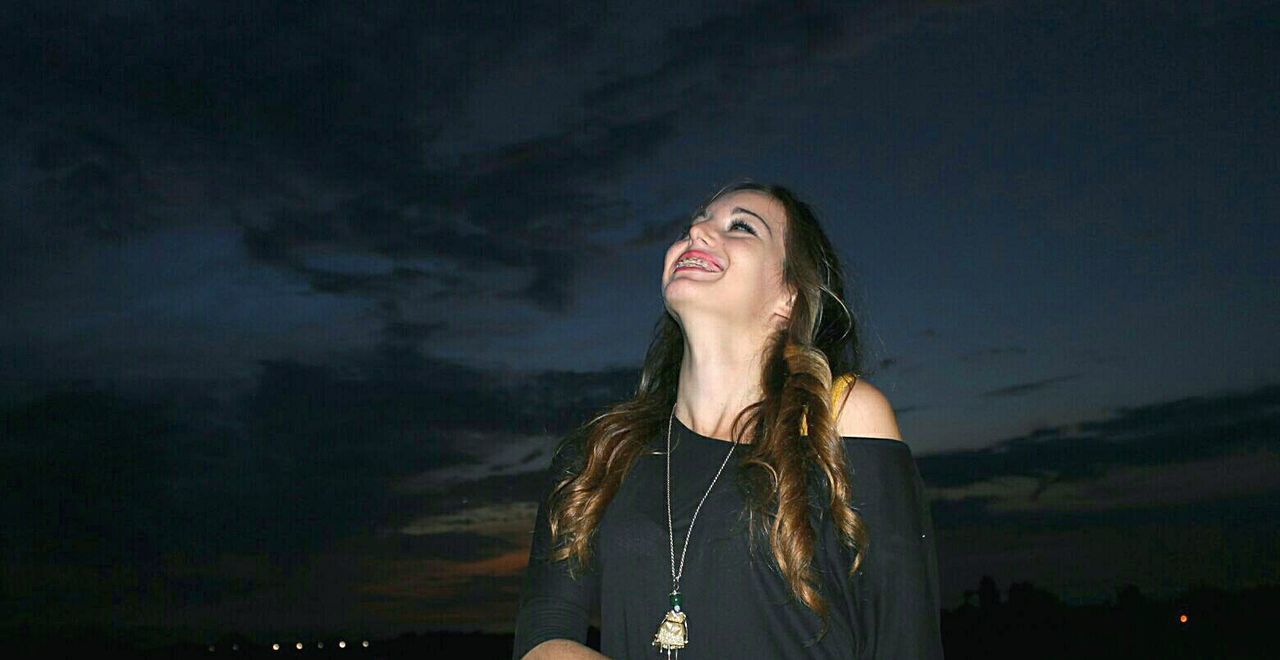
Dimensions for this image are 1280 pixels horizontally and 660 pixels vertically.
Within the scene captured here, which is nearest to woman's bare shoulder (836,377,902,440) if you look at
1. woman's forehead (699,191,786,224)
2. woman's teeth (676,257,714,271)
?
woman's teeth (676,257,714,271)

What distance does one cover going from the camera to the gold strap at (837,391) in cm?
338

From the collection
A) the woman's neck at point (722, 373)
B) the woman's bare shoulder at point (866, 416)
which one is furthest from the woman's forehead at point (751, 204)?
the woman's bare shoulder at point (866, 416)

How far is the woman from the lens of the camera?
3139mm

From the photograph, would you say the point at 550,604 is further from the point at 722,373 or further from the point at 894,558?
the point at 894,558

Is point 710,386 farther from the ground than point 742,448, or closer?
farther from the ground

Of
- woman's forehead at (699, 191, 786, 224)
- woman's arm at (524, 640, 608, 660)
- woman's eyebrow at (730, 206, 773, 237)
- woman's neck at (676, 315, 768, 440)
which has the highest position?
woman's forehead at (699, 191, 786, 224)

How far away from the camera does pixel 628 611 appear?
3.33 meters

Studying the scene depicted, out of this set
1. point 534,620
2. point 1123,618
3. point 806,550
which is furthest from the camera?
point 1123,618

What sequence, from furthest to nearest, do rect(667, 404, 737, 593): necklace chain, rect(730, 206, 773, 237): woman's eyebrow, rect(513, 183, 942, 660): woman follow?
rect(730, 206, 773, 237): woman's eyebrow → rect(667, 404, 737, 593): necklace chain → rect(513, 183, 942, 660): woman

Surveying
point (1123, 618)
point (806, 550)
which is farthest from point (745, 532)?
point (1123, 618)

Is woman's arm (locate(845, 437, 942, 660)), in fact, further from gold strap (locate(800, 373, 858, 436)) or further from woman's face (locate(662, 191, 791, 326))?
woman's face (locate(662, 191, 791, 326))

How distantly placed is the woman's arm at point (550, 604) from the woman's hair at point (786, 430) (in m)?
0.06

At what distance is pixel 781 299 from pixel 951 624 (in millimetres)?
106855

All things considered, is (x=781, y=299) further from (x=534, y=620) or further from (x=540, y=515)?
(x=534, y=620)
